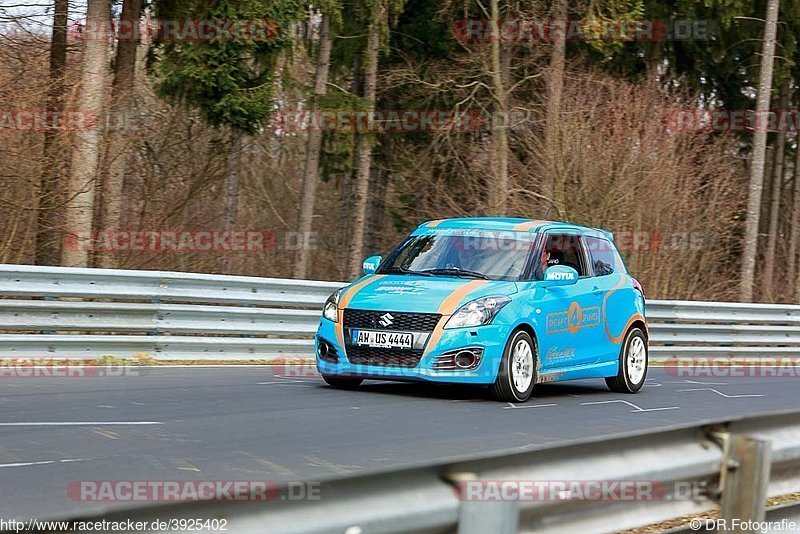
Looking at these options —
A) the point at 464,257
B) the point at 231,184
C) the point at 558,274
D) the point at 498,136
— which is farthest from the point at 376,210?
the point at 558,274

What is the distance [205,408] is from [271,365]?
5.56 m

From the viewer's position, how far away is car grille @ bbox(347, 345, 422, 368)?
11.6 meters

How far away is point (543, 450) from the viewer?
436 centimetres

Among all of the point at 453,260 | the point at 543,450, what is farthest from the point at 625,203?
the point at 543,450

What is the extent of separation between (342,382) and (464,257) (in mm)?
1867

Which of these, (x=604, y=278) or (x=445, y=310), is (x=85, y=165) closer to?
(x=604, y=278)

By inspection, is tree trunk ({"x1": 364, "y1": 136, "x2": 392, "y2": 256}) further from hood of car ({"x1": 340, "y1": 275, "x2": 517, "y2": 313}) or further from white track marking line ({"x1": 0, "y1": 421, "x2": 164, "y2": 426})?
white track marking line ({"x1": 0, "y1": 421, "x2": 164, "y2": 426})

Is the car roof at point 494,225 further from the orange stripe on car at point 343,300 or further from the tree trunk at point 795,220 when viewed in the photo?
A: the tree trunk at point 795,220

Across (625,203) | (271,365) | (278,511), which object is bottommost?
(271,365)

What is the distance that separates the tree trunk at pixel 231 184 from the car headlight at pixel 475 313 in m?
13.7

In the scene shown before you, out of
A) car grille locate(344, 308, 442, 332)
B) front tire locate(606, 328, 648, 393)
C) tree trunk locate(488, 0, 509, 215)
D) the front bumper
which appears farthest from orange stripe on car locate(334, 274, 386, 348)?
tree trunk locate(488, 0, 509, 215)

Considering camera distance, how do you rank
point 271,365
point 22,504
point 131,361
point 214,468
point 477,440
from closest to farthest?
1. point 22,504
2. point 214,468
3. point 477,440
4. point 131,361
5. point 271,365

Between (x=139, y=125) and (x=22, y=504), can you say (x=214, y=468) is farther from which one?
(x=139, y=125)

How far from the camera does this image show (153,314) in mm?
15125
